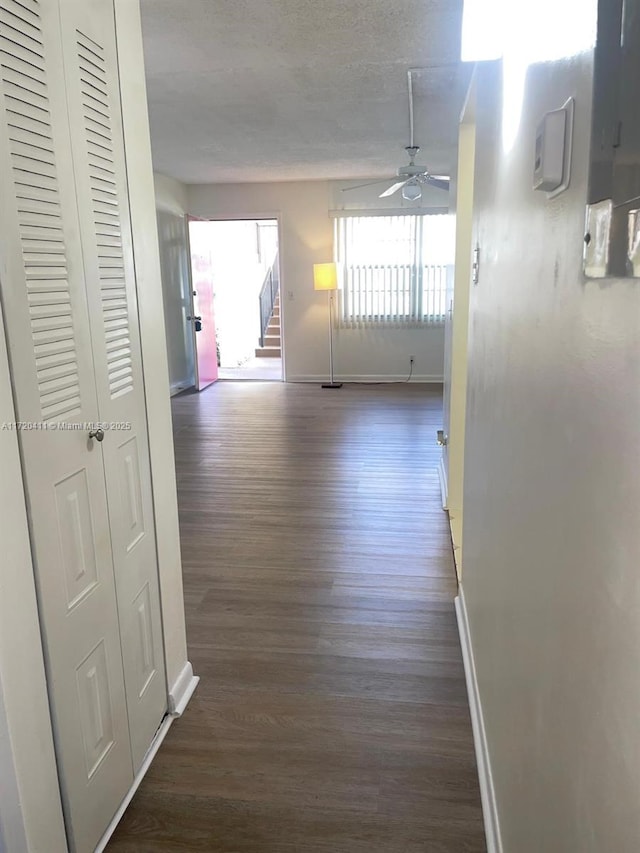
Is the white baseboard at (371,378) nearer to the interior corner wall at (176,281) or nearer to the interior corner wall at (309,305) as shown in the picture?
the interior corner wall at (309,305)

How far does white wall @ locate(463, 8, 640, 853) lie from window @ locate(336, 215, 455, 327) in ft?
20.8

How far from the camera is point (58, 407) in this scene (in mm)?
1376

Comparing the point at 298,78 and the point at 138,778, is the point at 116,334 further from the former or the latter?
the point at 298,78

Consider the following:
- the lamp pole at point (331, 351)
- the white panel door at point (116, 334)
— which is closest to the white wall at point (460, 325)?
the white panel door at point (116, 334)

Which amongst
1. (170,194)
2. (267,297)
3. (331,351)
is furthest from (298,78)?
(267,297)

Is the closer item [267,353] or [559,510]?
[559,510]

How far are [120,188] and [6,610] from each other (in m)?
1.10

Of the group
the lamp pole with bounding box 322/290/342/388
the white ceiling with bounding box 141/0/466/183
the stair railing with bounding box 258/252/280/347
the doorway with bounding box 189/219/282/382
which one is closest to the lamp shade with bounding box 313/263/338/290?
the lamp pole with bounding box 322/290/342/388

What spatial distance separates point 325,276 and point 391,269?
0.92 meters

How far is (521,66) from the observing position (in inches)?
53.0

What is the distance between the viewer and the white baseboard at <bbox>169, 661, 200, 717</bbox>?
208 centimetres

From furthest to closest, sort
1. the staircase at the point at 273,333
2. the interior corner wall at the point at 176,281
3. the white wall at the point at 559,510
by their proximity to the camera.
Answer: the staircase at the point at 273,333 < the interior corner wall at the point at 176,281 < the white wall at the point at 559,510

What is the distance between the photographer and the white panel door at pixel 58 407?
1.22 metres

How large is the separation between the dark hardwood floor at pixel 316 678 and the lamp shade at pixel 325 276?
3.76 meters
